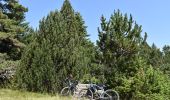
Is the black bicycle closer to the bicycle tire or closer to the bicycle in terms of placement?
the bicycle

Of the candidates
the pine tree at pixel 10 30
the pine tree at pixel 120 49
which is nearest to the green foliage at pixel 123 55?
the pine tree at pixel 120 49

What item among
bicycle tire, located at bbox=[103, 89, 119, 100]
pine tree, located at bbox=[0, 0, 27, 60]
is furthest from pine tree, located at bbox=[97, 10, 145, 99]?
pine tree, located at bbox=[0, 0, 27, 60]

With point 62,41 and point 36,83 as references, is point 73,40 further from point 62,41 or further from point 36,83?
point 36,83

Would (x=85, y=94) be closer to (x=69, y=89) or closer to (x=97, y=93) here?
(x=97, y=93)

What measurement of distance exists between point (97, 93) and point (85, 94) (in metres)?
0.78

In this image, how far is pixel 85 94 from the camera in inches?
818

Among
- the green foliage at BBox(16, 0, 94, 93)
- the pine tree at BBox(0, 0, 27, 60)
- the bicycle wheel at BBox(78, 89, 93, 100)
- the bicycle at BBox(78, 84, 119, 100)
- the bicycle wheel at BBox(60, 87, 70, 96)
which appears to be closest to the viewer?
the bicycle at BBox(78, 84, 119, 100)

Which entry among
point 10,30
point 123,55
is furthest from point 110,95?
point 10,30

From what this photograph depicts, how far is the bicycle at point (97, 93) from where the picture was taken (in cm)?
1995

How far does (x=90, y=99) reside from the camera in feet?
64.8

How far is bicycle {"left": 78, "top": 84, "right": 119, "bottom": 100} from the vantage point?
19955 millimetres

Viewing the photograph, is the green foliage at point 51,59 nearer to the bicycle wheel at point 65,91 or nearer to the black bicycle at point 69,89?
the black bicycle at point 69,89

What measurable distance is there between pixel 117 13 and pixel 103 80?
4.46m

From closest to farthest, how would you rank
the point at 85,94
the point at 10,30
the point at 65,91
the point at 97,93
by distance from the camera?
the point at 97,93 < the point at 85,94 < the point at 65,91 < the point at 10,30
